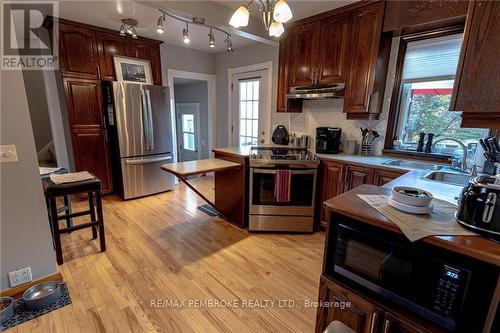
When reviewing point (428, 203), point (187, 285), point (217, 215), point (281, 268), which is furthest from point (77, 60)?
point (428, 203)

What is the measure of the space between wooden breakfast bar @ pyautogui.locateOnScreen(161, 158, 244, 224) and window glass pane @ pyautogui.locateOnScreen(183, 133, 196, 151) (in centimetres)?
290

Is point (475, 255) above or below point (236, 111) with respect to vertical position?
below

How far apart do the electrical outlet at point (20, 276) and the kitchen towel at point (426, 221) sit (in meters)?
2.47

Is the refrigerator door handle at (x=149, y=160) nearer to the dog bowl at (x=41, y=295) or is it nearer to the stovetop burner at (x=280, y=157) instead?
the stovetop burner at (x=280, y=157)

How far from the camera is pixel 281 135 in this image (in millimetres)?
3713

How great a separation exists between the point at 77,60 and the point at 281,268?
12.5 feet

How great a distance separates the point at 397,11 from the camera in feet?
7.86

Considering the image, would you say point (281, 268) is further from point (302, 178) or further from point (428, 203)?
point (428, 203)

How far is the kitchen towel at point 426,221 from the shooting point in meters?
0.96

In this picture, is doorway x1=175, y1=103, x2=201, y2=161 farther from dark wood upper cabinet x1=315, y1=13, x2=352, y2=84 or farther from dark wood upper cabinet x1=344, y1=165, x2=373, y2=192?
dark wood upper cabinet x1=344, y1=165, x2=373, y2=192

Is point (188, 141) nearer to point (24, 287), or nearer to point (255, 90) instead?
point (255, 90)

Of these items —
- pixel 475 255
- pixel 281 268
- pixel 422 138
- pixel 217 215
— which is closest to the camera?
pixel 475 255

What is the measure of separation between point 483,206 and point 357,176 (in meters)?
1.64

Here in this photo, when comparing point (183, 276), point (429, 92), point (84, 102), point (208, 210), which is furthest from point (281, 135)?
point (84, 102)
